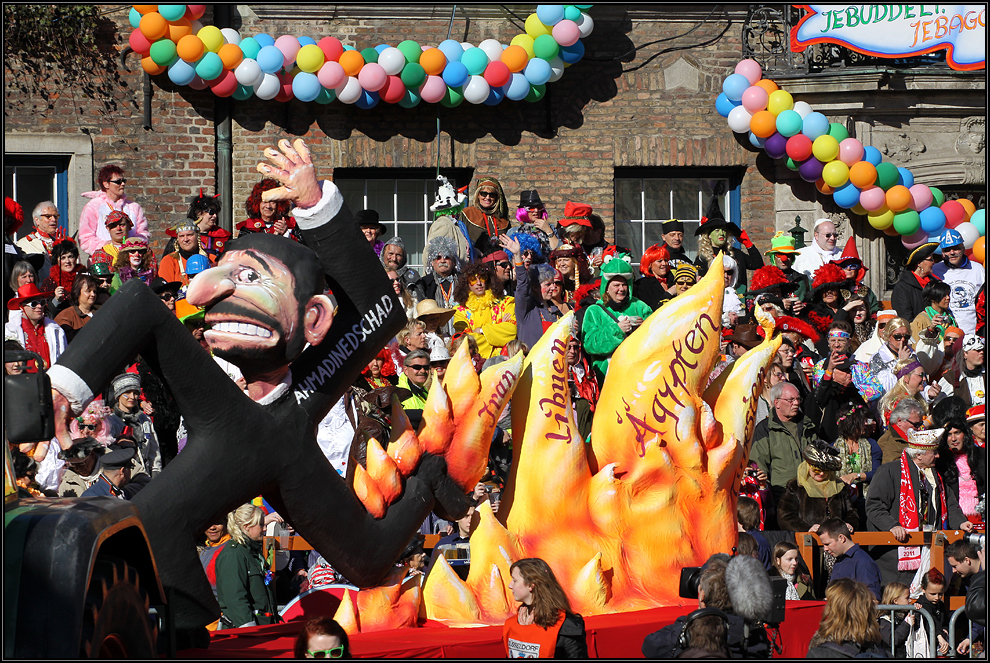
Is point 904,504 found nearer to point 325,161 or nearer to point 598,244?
point 598,244

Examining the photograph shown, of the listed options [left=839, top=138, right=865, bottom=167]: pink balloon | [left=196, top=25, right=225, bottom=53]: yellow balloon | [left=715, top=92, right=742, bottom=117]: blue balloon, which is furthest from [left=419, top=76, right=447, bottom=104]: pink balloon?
[left=839, top=138, right=865, bottom=167]: pink balloon

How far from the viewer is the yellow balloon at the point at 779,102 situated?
1364cm

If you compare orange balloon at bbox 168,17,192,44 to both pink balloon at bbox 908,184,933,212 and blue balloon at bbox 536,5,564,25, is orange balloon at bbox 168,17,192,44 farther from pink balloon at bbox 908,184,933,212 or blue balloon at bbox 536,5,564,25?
pink balloon at bbox 908,184,933,212

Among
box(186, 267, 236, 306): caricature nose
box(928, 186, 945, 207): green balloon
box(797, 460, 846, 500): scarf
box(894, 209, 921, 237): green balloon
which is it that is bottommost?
box(797, 460, 846, 500): scarf

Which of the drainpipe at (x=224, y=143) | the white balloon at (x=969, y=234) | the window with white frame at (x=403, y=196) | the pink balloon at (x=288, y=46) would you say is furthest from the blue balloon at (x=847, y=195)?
the drainpipe at (x=224, y=143)

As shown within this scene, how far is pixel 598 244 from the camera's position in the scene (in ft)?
46.6

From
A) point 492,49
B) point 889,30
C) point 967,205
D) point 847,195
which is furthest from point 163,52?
point 967,205

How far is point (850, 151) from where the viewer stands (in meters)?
13.5

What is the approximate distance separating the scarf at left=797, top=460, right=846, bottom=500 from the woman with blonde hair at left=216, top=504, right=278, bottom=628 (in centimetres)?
381

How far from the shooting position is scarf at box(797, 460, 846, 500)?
8586mm

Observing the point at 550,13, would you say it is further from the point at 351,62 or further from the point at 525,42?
the point at 351,62

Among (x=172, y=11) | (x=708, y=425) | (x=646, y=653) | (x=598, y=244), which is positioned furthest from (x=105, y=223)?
(x=646, y=653)

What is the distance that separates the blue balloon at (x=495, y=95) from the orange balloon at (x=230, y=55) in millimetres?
2684

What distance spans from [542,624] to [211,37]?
8.88 metres
